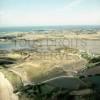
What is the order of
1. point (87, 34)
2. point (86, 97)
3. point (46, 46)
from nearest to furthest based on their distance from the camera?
point (86, 97)
point (46, 46)
point (87, 34)

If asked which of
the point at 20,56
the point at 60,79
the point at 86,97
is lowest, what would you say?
the point at 86,97

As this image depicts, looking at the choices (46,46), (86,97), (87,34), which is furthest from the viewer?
(87,34)

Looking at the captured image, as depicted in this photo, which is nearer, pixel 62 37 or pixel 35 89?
pixel 35 89

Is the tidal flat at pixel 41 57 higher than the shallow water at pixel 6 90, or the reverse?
the tidal flat at pixel 41 57

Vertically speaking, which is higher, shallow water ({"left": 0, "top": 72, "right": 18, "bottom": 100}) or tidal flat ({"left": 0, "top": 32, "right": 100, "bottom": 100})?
tidal flat ({"left": 0, "top": 32, "right": 100, "bottom": 100})

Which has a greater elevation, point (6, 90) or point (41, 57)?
point (41, 57)

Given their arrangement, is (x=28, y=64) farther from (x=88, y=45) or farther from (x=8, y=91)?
(x=88, y=45)

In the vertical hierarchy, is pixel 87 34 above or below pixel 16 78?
above

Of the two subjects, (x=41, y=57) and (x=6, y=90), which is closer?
(x=6, y=90)

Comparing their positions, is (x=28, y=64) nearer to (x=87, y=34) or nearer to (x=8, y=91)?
(x=8, y=91)

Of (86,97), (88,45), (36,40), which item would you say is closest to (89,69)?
(86,97)
